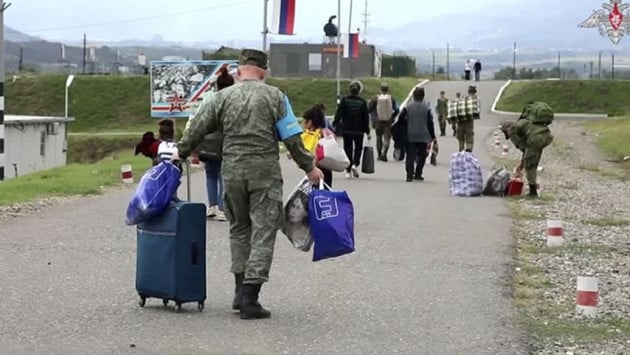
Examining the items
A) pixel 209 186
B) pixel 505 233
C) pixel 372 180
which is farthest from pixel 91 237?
pixel 372 180

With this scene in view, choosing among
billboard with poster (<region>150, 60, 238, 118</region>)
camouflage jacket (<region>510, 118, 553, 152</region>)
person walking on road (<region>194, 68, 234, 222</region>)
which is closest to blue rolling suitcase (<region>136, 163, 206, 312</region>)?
person walking on road (<region>194, 68, 234, 222</region>)

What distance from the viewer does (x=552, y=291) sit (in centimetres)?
1092

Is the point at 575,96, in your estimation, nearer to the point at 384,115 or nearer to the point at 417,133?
the point at 384,115

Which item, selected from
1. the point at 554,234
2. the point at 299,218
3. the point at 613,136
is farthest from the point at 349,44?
the point at 299,218

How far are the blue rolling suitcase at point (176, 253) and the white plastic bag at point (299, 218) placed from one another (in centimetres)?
62

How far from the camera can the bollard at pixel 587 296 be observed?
9531 mm

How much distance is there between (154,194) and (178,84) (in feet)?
45.6

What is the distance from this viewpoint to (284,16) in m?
27.1

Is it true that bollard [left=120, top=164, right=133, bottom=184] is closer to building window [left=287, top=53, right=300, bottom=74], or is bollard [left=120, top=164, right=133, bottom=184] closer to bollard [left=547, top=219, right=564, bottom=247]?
bollard [left=547, top=219, right=564, bottom=247]

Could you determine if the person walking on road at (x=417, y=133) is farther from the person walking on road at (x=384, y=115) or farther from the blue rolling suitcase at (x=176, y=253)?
the blue rolling suitcase at (x=176, y=253)

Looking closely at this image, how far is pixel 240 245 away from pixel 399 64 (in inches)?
3014

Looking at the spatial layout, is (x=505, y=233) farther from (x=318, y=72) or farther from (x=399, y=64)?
(x=399, y=64)

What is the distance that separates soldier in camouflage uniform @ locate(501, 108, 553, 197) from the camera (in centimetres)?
1874

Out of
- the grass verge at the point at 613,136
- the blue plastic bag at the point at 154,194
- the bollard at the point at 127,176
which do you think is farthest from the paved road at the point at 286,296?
the grass verge at the point at 613,136
